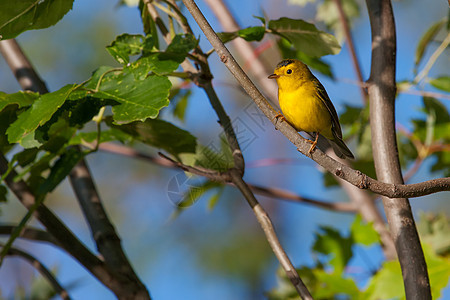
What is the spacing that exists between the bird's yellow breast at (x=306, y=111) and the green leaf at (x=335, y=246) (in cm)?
53

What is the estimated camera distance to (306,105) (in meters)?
1.39

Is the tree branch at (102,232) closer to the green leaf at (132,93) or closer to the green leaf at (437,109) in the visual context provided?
the green leaf at (132,93)

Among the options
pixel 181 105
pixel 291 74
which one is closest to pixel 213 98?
pixel 291 74

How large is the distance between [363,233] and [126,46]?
106 centimetres

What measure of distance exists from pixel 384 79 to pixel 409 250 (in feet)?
1.18

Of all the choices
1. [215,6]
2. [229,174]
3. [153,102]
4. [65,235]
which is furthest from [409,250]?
[215,6]

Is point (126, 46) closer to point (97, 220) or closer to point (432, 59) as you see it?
point (97, 220)

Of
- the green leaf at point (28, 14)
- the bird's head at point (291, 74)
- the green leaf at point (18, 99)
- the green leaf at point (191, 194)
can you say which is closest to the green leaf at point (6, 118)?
the green leaf at point (18, 99)

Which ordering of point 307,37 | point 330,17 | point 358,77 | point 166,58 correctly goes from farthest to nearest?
1. point 330,17
2. point 358,77
3. point 307,37
4. point 166,58

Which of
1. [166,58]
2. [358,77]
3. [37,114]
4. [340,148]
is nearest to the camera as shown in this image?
[37,114]

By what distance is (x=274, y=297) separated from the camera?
1803 millimetres

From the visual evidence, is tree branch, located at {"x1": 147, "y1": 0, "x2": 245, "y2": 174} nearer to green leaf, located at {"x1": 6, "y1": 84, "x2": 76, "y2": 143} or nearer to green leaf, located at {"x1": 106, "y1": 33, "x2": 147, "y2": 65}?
green leaf, located at {"x1": 106, "y1": 33, "x2": 147, "y2": 65}

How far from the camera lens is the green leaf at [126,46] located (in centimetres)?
105

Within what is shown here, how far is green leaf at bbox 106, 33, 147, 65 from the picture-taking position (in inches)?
41.3
